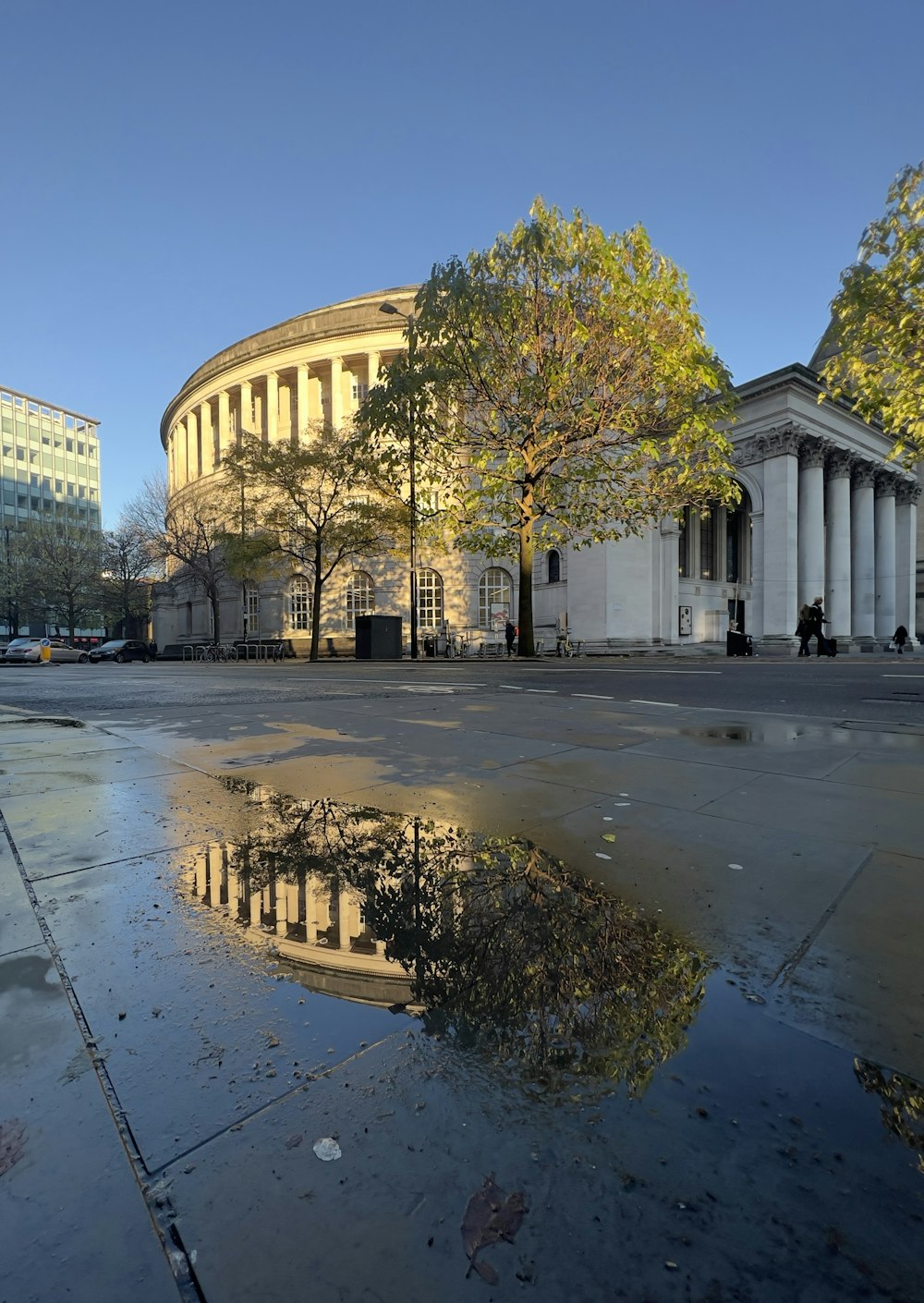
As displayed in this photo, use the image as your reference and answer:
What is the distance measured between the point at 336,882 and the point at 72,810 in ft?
6.08

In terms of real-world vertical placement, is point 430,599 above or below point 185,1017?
above

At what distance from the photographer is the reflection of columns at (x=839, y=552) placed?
108ft

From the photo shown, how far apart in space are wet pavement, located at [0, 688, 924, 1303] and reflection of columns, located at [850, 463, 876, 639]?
127ft

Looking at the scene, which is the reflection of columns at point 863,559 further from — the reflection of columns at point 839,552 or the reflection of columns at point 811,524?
the reflection of columns at point 811,524

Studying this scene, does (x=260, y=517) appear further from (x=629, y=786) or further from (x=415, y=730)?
(x=629, y=786)

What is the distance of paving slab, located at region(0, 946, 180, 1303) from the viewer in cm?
85

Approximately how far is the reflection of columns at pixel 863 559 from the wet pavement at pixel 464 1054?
127 feet

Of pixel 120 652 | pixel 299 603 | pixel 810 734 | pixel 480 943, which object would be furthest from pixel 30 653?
pixel 480 943

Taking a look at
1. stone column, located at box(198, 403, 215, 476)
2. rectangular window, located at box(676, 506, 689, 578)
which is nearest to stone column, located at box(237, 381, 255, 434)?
stone column, located at box(198, 403, 215, 476)

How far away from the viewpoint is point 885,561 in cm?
4009

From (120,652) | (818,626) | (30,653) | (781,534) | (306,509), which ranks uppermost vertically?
(306,509)

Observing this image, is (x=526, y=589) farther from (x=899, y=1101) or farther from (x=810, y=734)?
(x=899, y=1101)

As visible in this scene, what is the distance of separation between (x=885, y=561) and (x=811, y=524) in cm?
1349

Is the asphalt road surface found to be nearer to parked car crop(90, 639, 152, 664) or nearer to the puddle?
the puddle
